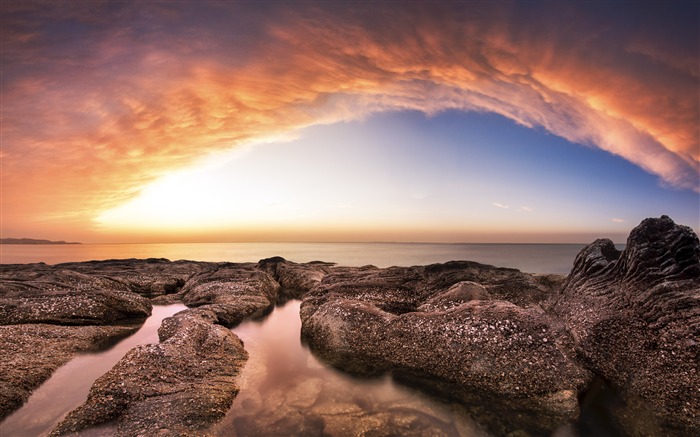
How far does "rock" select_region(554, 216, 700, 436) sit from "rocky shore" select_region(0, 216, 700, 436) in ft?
0.18

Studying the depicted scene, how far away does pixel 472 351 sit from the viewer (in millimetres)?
15969

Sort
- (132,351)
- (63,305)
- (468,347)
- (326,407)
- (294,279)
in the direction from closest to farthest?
(326,407) → (132,351) → (468,347) → (63,305) → (294,279)

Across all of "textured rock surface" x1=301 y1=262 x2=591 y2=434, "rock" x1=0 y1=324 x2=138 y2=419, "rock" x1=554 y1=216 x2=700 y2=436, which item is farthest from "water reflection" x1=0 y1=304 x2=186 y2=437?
"rock" x1=554 y1=216 x2=700 y2=436

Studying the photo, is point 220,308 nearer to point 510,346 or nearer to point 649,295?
point 510,346

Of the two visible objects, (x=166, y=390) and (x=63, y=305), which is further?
(x=63, y=305)

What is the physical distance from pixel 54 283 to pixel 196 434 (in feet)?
93.4

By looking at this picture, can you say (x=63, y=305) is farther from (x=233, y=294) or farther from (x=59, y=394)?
(x=59, y=394)

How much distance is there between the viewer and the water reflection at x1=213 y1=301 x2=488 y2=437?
11.8 metres

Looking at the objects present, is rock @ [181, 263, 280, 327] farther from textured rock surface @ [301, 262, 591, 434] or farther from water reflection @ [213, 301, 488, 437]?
water reflection @ [213, 301, 488, 437]

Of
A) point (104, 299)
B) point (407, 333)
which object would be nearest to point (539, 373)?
point (407, 333)

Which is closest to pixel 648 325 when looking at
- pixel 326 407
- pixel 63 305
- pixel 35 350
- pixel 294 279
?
pixel 326 407

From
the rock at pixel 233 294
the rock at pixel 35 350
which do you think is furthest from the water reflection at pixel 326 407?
the rock at pixel 233 294

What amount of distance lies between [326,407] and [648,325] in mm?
15303

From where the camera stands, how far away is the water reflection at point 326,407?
1184 cm
